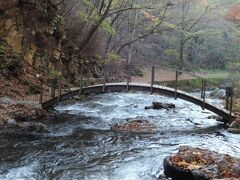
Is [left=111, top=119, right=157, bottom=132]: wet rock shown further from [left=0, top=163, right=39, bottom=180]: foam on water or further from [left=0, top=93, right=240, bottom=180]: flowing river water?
[left=0, top=163, right=39, bottom=180]: foam on water

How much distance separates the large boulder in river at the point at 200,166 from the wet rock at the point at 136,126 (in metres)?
5.10

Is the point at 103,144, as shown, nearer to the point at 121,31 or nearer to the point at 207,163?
the point at 207,163

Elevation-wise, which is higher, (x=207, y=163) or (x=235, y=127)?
(x=207, y=163)

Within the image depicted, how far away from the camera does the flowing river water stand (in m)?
9.16

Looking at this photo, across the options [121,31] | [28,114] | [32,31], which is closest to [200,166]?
[28,114]

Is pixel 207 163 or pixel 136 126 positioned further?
pixel 136 126

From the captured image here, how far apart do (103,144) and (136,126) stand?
3103mm

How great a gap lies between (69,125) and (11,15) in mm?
7923

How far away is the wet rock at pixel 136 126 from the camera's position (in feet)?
46.8

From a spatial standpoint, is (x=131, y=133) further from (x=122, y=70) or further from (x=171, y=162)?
(x=122, y=70)

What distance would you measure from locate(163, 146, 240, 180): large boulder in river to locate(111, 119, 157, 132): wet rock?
5100 millimetres

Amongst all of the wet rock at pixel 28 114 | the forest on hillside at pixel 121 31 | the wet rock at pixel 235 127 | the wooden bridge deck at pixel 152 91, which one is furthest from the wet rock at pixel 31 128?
the wet rock at pixel 235 127

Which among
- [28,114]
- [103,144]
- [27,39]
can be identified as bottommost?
[103,144]

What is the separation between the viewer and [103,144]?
11.9 meters
